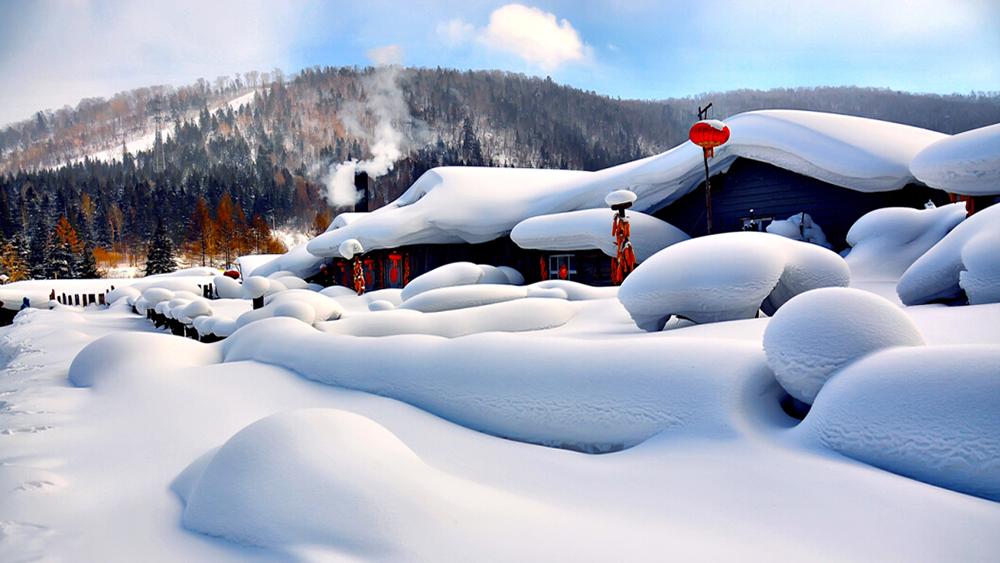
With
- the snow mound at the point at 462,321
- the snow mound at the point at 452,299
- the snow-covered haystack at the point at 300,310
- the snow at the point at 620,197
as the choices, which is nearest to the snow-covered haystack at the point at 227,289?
the snow-covered haystack at the point at 300,310

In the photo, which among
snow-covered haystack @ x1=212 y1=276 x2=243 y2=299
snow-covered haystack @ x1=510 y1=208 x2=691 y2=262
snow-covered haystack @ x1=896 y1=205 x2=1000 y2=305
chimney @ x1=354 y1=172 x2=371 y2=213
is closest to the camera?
snow-covered haystack @ x1=896 y1=205 x2=1000 y2=305

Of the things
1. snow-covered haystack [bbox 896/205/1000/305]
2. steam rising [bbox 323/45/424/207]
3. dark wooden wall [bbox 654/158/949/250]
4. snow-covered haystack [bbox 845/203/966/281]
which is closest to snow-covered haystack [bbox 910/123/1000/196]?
snow-covered haystack [bbox 845/203/966/281]

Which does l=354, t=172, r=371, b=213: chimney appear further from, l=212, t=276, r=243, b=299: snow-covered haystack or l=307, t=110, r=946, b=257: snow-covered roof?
l=307, t=110, r=946, b=257: snow-covered roof

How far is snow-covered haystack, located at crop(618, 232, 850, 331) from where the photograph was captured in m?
4.96

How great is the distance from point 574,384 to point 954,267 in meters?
4.24

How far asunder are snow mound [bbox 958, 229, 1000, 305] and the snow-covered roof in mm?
6975

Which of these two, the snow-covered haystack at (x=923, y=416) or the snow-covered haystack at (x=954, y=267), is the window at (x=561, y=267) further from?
the snow-covered haystack at (x=923, y=416)

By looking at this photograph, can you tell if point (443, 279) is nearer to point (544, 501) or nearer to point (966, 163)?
point (966, 163)

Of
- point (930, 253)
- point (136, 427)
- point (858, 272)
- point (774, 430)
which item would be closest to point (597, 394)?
point (774, 430)

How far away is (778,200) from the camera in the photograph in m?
13.2

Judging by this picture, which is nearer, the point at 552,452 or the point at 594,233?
the point at 552,452

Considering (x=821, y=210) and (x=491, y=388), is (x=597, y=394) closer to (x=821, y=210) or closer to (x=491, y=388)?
(x=491, y=388)

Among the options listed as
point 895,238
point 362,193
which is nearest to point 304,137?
point 362,193

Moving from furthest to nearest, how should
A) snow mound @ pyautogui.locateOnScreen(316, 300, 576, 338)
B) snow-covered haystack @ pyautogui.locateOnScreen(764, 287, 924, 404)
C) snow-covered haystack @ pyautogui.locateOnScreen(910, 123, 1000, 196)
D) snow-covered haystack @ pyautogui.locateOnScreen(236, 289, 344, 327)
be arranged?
snow-covered haystack @ pyautogui.locateOnScreen(236, 289, 344, 327), snow-covered haystack @ pyautogui.locateOnScreen(910, 123, 1000, 196), snow mound @ pyautogui.locateOnScreen(316, 300, 576, 338), snow-covered haystack @ pyautogui.locateOnScreen(764, 287, 924, 404)
